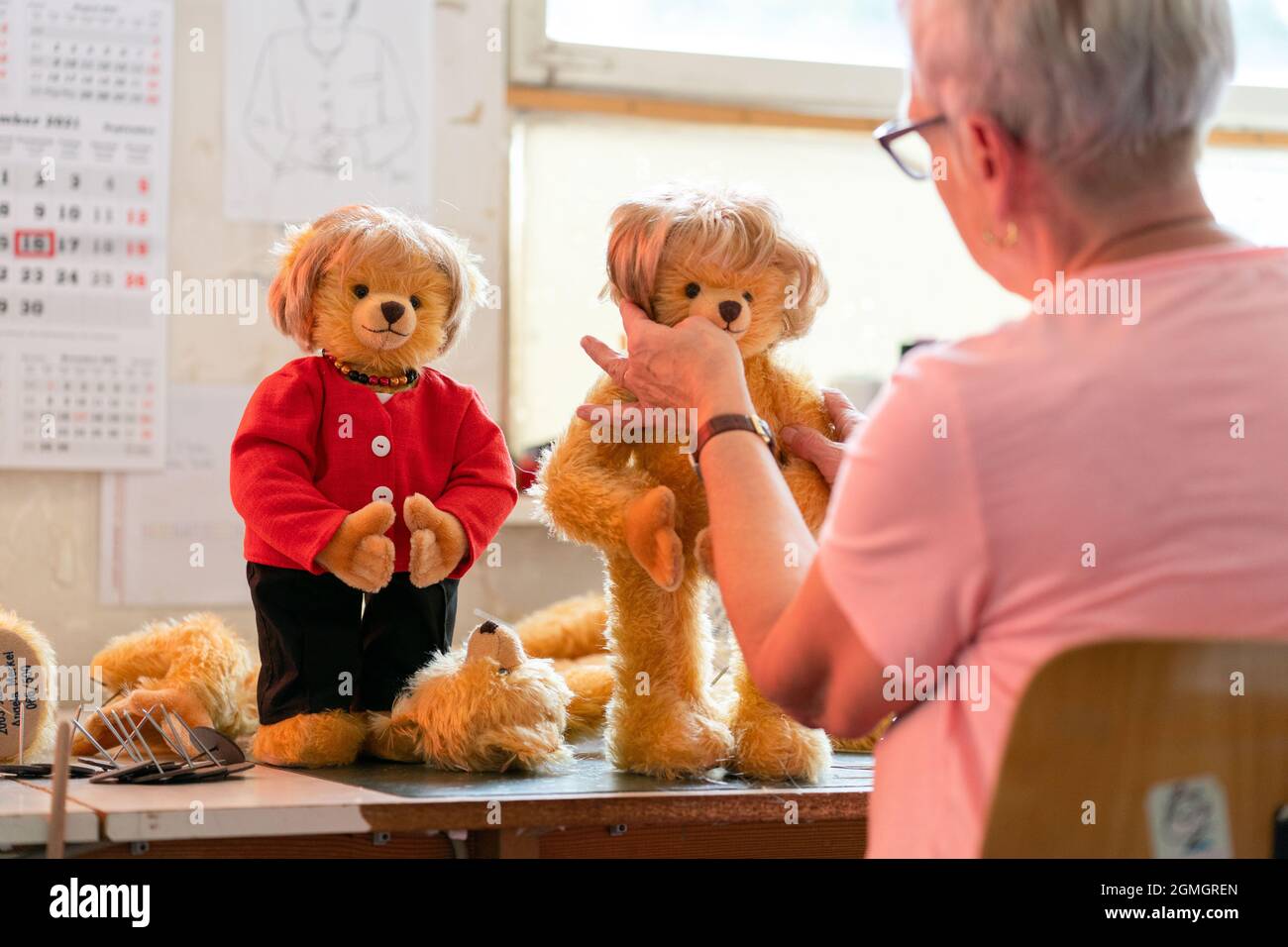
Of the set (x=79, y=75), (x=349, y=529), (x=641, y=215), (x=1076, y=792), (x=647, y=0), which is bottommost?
(x=1076, y=792)

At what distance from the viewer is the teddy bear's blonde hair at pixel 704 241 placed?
102 centimetres

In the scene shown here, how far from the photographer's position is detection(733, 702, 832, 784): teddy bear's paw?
3.24 feet

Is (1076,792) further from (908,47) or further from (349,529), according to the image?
(349,529)

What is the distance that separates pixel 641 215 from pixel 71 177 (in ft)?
4.65

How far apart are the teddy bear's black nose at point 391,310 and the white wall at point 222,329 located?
0.95 meters

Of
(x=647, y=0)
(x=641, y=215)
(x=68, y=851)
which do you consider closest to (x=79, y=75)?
(x=647, y=0)

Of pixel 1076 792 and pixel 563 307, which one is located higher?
pixel 563 307

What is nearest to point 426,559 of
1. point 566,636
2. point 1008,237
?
point 1008,237

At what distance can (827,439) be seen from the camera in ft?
3.52

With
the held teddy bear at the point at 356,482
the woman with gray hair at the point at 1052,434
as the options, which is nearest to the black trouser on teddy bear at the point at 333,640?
the held teddy bear at the point at 356,482

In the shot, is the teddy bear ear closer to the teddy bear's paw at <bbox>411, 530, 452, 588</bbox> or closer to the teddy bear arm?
the teddy bear arm

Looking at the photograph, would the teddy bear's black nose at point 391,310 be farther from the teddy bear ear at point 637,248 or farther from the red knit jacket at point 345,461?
the teddy bear ear at point 637,248

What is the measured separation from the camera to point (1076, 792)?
561mm
